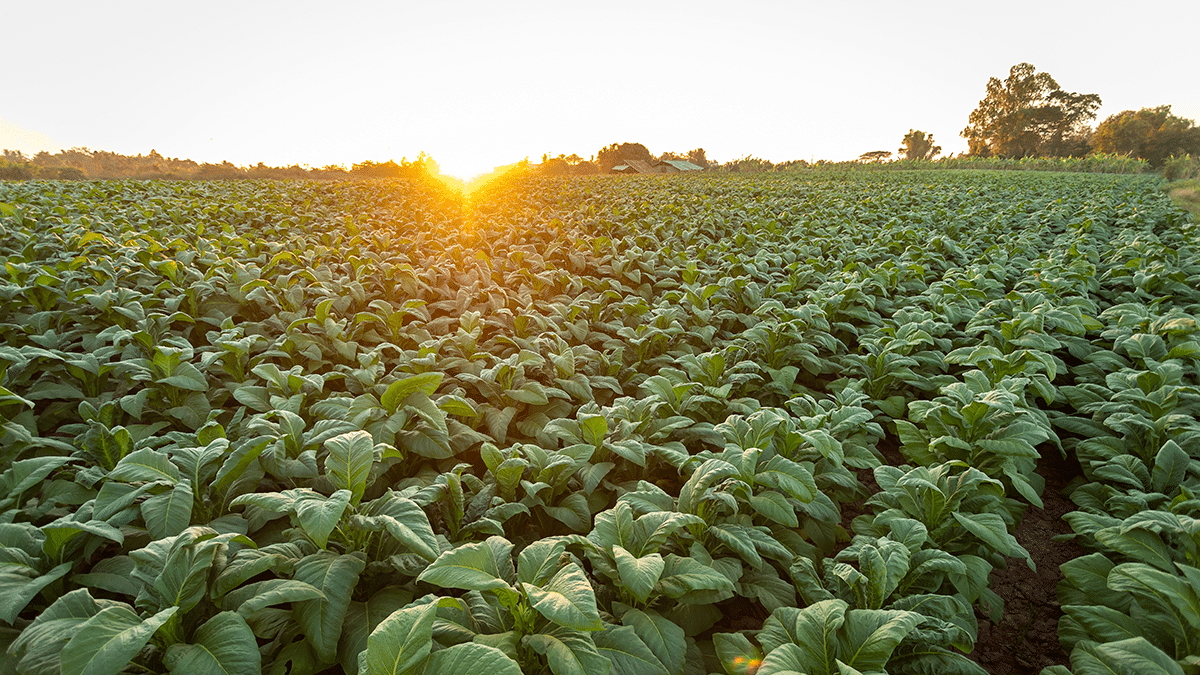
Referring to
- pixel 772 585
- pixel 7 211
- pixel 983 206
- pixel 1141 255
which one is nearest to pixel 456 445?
pixel 772 585

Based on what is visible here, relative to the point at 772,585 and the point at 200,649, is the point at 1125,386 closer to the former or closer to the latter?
the point at 772,585

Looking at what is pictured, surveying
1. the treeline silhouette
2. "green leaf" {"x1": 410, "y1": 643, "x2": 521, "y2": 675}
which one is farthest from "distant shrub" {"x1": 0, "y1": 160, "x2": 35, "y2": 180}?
"green leaf" {"x1": 410, "y1": 643, "x2": 521, "y2": 675}

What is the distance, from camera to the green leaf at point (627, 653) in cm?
177

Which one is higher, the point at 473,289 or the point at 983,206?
the point at 983,206

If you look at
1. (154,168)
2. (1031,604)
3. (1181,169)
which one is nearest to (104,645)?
(1031,604)

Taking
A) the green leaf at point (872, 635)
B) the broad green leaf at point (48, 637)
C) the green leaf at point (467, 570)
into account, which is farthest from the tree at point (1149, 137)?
the broad green leaf at point (48, 637)

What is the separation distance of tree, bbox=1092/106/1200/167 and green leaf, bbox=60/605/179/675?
9558 centimetres

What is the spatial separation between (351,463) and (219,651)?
0.73 meters

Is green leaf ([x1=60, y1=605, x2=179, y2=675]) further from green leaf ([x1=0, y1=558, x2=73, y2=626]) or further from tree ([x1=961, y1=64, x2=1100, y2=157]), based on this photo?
tree ([x1=961, y1=64, x2=1100, y2=157])

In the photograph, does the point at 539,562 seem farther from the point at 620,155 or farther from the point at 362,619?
the point at 620,155

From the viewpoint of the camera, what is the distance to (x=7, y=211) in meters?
8.20

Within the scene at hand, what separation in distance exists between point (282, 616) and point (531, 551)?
3.34 feet

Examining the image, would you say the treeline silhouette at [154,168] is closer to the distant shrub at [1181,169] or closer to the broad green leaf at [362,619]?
the broad green leaf at [362,619]

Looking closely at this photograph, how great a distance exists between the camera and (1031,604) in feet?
9.16
